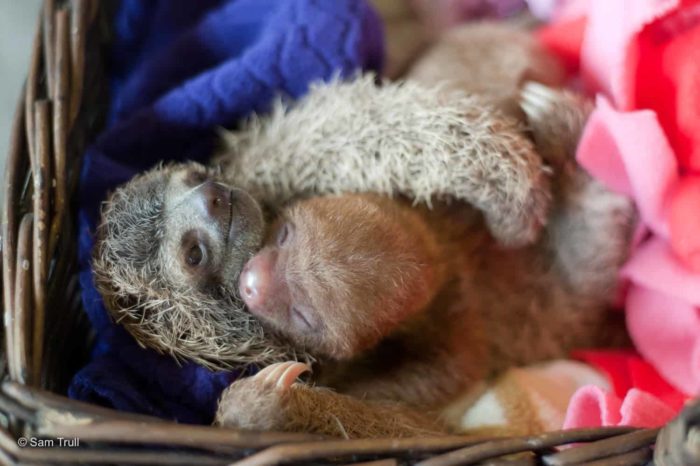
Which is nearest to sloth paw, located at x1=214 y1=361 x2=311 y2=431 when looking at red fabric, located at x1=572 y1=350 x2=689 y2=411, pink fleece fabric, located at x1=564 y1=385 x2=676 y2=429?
pink fleece fabric, located at x1=564 y1=385 x2=676 y2=429

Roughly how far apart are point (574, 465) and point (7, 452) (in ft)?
2.27

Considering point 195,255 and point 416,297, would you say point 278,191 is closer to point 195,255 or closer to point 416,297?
point 195,255

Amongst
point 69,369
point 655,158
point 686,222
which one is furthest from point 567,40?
point 69,369

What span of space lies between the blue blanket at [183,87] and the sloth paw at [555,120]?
384 mm

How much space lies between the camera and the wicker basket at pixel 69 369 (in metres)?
0.79

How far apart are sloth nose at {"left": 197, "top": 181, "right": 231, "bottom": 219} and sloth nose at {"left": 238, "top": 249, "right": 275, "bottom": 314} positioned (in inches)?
4.1

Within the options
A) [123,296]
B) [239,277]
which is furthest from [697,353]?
[123,296]

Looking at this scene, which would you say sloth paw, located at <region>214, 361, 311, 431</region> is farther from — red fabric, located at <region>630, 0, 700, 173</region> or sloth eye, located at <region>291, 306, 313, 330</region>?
red fabric, located at <region>630, 0, 700, 173</region>

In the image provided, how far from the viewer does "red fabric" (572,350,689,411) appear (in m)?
1.28

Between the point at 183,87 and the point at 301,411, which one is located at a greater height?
the point at 183,87

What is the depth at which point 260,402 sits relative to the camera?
1015mm

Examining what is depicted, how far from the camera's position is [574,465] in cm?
78

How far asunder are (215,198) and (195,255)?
0.35 feet

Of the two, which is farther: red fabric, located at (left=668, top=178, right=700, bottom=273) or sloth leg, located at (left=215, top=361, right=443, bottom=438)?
red fabric, located at (left=668, top=178, right=700, bottom=273)
